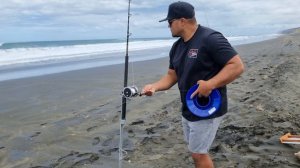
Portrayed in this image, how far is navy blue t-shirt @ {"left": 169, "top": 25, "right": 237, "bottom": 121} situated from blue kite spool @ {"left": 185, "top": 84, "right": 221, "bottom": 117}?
0.19 ft

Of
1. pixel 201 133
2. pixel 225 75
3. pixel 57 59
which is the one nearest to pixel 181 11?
pixel 225 75

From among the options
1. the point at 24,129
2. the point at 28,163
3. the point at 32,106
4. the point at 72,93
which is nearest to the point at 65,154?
the point at 28,163

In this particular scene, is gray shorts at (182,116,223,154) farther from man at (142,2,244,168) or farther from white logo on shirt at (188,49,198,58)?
white logo on shirt at (188,49,198,58)

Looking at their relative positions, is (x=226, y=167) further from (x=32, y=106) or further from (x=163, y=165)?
(x=32, y=106)

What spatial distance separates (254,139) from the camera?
596 centimetres

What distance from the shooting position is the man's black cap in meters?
3.75

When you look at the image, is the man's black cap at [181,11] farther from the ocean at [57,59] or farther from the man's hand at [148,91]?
the ocean at [57,59]

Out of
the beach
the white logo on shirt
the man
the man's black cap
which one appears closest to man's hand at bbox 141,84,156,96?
the man

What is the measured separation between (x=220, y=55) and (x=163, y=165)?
218 centimetres

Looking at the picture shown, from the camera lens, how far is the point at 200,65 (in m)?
3.71

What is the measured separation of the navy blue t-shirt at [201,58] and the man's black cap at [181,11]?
15 centimetres

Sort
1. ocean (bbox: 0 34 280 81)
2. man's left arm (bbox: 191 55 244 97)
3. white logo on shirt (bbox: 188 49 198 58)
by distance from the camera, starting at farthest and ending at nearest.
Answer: ocean (bbox: 0 34 280 81)
white logo on shirt (bbox: 188 49 198 58)
man's left arm (bbox: 191 55 244 97)

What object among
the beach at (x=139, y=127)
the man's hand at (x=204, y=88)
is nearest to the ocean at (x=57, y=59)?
the beach at (x=139, y=127)

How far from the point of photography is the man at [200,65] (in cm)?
357
